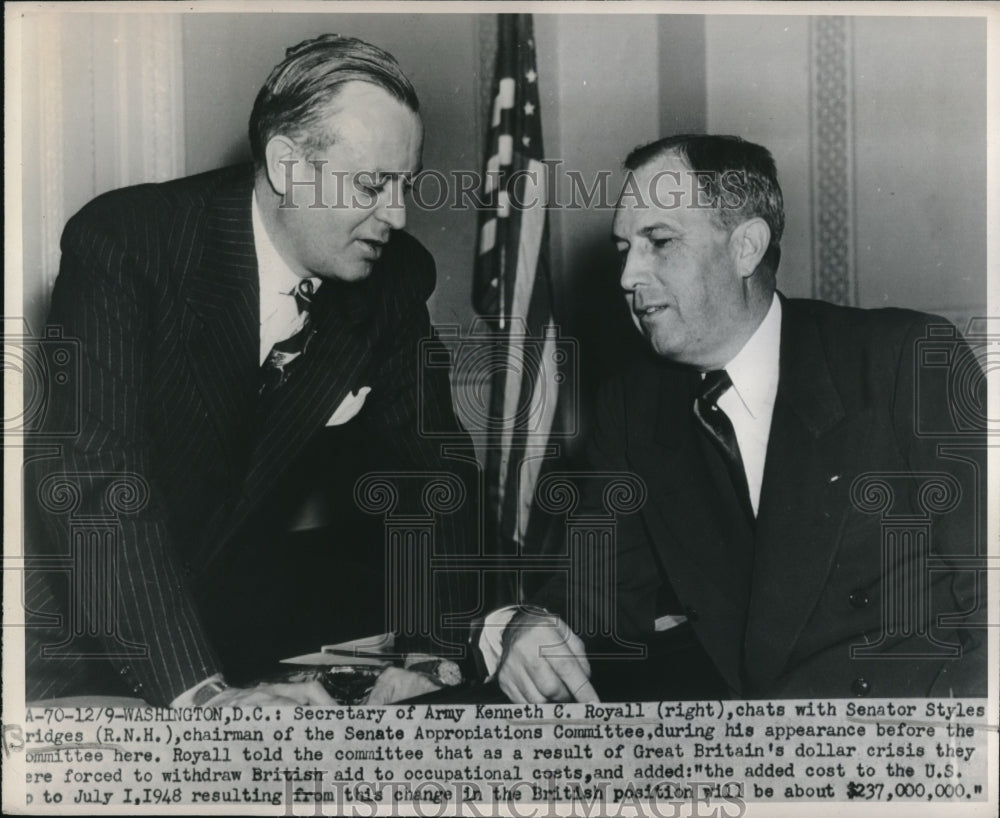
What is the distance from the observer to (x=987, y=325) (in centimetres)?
240

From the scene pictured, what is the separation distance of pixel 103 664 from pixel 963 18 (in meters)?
2.66

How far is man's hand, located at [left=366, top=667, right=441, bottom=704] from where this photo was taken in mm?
2307

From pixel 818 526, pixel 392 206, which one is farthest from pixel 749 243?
pixel 392 206

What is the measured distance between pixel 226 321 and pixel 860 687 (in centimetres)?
174

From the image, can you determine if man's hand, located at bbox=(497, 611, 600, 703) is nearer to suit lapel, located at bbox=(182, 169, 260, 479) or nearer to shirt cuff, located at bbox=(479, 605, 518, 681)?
shirt cuff, located at bbox=(479, 605, 518, 681)

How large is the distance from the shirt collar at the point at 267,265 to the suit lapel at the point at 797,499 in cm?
120

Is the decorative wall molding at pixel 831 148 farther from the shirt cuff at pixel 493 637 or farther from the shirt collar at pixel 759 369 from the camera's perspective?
the shirt cuff at pixel 493 637

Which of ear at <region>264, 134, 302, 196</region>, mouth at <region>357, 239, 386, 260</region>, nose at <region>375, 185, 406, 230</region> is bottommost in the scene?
mouth at <region>357, 239, 386, 260</region>

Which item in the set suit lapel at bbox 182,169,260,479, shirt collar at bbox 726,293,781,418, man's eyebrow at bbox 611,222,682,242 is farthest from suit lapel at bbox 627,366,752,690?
suit lapel at bbox 182,169,260,479

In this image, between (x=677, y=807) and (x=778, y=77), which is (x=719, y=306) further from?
(x=677, y=807)

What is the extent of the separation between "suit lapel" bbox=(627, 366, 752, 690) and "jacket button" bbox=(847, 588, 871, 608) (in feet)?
0.82

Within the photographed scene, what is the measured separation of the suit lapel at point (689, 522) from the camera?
2.26 m

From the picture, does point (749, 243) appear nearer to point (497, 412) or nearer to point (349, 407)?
point (497, 412)

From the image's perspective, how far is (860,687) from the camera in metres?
2.29
